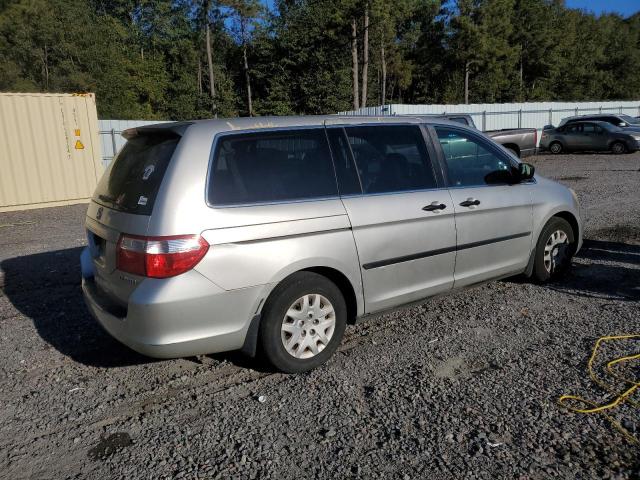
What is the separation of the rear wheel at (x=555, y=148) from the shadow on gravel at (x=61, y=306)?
856 inches

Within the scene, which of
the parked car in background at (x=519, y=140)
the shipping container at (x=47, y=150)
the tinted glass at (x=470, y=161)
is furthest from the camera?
the parked car in background at (x=519, y=140)

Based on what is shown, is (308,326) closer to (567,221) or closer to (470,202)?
(470,202)

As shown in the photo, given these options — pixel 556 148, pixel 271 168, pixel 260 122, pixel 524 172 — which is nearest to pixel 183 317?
pixel 271 168

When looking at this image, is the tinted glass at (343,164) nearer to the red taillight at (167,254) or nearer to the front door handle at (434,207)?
the front door handle at (434,207)

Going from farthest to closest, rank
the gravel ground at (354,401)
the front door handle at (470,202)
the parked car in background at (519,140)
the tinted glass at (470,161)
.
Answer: the parked car in background at (519,140), the tinted glass at (470,161), the front door handle at (470,202), the gravel ground at (354,401)

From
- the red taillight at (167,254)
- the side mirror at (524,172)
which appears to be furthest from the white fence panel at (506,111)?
the red taillight at (167,254)

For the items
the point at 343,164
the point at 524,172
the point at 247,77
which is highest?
the point at 247,77

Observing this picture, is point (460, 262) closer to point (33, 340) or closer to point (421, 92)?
point (33, 340)

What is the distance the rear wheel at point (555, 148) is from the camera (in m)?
23.5

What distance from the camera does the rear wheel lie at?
2355cm

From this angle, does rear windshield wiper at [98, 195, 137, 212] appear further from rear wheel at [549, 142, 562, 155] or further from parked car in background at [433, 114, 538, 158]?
rear wheel at [549, 142, 562, 155]

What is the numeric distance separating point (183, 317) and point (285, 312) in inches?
27.1

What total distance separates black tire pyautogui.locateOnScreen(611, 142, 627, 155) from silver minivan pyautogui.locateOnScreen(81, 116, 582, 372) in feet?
66.0

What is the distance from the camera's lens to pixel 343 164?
3895mm
